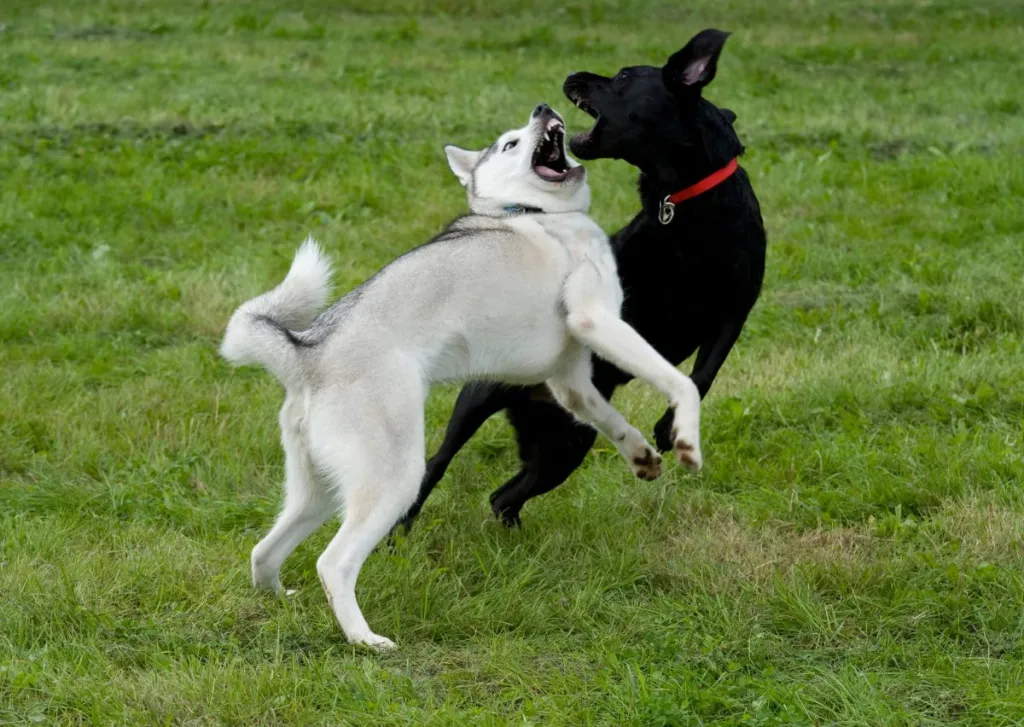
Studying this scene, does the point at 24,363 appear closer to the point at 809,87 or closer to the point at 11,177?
the point at 11,177

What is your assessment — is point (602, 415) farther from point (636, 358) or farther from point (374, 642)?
point (374, 642)

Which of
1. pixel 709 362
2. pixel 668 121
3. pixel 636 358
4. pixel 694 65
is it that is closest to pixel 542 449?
pixel 709 362

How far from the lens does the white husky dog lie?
12.8 ft

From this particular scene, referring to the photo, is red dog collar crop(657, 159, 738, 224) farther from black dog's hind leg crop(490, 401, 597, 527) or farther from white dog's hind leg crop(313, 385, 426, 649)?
white dog's hind leg crop(313, 385, 426, 649)

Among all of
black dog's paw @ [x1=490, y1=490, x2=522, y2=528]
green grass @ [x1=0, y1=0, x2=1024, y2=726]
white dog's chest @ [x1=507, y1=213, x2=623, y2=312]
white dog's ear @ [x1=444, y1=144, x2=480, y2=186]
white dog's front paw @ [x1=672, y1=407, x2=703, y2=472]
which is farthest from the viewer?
white dog's ear @ [x1=444, y1=144, x2=480, y2=186]

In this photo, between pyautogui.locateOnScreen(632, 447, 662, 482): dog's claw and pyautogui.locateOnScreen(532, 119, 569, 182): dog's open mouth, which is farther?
pyautogui.locateOnScreen(532, 119, 569, 182): dog's open mouth

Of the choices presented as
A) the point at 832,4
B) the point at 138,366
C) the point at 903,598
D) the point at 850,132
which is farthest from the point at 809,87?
the point at 903,598

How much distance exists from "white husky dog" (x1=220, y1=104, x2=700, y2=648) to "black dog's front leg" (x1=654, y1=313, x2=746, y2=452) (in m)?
0.16

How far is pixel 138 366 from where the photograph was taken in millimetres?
6508

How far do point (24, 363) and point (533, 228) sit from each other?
3177mm

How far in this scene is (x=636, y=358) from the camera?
4238 millimetres

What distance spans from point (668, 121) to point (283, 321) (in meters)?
1.60

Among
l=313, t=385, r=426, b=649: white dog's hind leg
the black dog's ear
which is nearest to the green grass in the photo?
l=313, t=385, r=426, b=649: white dog's hind leg

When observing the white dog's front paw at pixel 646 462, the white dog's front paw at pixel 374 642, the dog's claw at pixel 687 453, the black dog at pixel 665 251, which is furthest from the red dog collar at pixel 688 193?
the white dog's front paw at pixel 374 642
